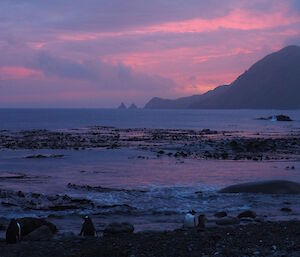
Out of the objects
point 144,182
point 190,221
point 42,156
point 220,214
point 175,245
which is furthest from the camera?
point 42,156

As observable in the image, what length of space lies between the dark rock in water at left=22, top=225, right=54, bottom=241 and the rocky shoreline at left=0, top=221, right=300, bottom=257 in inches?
8.7

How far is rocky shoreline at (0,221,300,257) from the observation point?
10.2 meters

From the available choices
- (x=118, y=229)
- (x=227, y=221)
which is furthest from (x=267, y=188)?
(x=118, y=229)

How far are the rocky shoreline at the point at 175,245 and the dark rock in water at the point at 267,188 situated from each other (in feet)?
27.8

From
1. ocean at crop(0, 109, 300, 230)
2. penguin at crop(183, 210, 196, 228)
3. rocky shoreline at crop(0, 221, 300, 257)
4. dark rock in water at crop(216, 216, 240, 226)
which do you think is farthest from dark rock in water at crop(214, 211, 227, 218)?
rocky shoreline at crop(0, 221, 300, 257)

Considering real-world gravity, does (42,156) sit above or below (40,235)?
below

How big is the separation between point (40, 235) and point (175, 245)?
3532mm

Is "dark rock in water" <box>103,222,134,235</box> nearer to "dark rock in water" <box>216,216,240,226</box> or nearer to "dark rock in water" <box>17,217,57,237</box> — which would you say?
"dark rock in water" <box>17,217,57,237</box>

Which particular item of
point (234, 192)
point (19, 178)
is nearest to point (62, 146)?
point (19, 178)

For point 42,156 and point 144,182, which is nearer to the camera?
point 144,182

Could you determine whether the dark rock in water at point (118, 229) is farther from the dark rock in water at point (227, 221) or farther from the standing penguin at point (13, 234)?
the dark rock in water at point (227, 221)

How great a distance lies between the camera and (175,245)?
424 inches

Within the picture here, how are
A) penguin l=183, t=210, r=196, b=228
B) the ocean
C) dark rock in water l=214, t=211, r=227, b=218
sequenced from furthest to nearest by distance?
the ocean < dark rock in water l=214, t=211, r=227, b=218 < penguin l=183, t=210, r=196, b=228

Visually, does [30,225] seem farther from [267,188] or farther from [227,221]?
[267,188]
